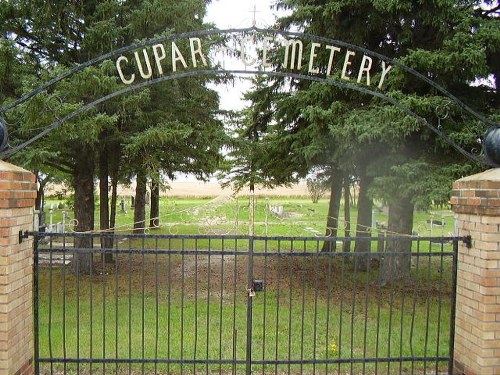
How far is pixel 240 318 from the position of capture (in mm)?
7438

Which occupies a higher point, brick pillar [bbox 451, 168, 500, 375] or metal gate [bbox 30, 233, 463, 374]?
brick pillar [bbox 451, 168, 500, 375]

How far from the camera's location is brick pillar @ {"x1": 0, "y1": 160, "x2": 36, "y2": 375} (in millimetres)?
3445

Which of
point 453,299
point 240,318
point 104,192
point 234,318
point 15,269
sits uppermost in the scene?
point 104,192

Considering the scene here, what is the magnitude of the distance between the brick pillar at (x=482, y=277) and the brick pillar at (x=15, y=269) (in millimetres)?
3641

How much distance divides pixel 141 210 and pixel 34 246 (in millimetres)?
14813

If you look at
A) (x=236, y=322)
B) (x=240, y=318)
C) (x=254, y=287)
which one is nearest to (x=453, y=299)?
(x=254, y=287)

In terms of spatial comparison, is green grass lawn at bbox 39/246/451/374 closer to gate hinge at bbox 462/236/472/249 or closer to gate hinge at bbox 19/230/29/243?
gate hinge at bbox 19/230/29/243

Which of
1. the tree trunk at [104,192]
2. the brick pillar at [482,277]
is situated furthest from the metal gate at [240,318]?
the tree trunk at [104,192]

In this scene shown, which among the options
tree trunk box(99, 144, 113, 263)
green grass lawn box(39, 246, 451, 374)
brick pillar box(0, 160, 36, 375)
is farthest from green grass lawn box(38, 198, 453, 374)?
tree trunk box(99, 144, 113, 263)

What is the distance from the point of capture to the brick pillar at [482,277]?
3.65 meters

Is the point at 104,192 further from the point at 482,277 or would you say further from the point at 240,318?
the point at 482,277

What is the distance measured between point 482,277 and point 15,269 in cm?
370

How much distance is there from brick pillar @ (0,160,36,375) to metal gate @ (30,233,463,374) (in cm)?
18

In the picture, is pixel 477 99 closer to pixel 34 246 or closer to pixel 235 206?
pixel 235 206
